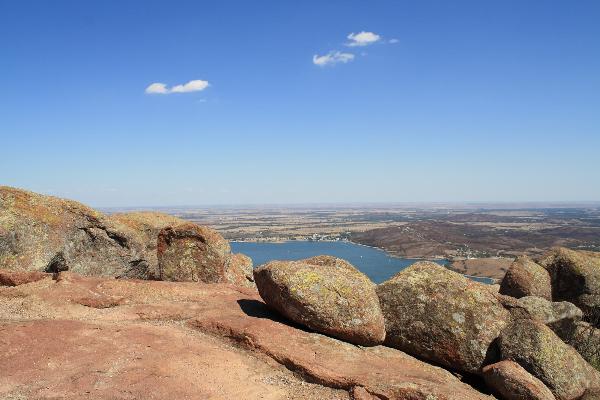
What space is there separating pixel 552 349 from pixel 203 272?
14.4m

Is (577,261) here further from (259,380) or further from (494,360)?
(259,380)

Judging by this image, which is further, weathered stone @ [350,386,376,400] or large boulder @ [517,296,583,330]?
large boulder @ [517,296,583,330]

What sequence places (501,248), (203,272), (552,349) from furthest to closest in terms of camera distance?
(501,248) < (203,272) < (552,349)

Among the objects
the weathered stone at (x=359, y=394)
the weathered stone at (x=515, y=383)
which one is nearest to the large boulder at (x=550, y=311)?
the weathered stone at (x=515, y=383)

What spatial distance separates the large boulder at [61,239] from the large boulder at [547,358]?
18.7 metres

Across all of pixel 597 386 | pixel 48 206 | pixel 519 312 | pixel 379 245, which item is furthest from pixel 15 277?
pixel 379 245

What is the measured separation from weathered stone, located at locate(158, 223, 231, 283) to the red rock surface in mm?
4784

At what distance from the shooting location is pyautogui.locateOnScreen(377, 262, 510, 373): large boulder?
1441cm

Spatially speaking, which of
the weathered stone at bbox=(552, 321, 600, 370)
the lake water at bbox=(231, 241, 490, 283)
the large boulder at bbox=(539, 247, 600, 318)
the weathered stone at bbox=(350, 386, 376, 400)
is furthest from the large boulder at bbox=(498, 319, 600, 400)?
the lake water at bbox=(231, 241, 490, 283)

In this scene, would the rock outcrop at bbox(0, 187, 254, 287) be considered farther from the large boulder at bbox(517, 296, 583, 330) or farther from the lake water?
the lake water

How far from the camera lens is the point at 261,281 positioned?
15188mm

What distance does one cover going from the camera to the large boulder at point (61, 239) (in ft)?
63.2

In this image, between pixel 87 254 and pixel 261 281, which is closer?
pixel 261 281

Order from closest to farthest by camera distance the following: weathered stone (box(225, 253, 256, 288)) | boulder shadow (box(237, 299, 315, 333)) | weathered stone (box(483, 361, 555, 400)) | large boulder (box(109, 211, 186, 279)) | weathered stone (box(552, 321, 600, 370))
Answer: weathered stone (box(483, 361, 555, 400)) → boulder shadow (box(237, 299, 315, 333)) → weathered stone (box(552, 321, 600, 370)) → weathered stone (box(225, 253, 256, 288)) → large boulder (box(109, 211, 186, 279))
